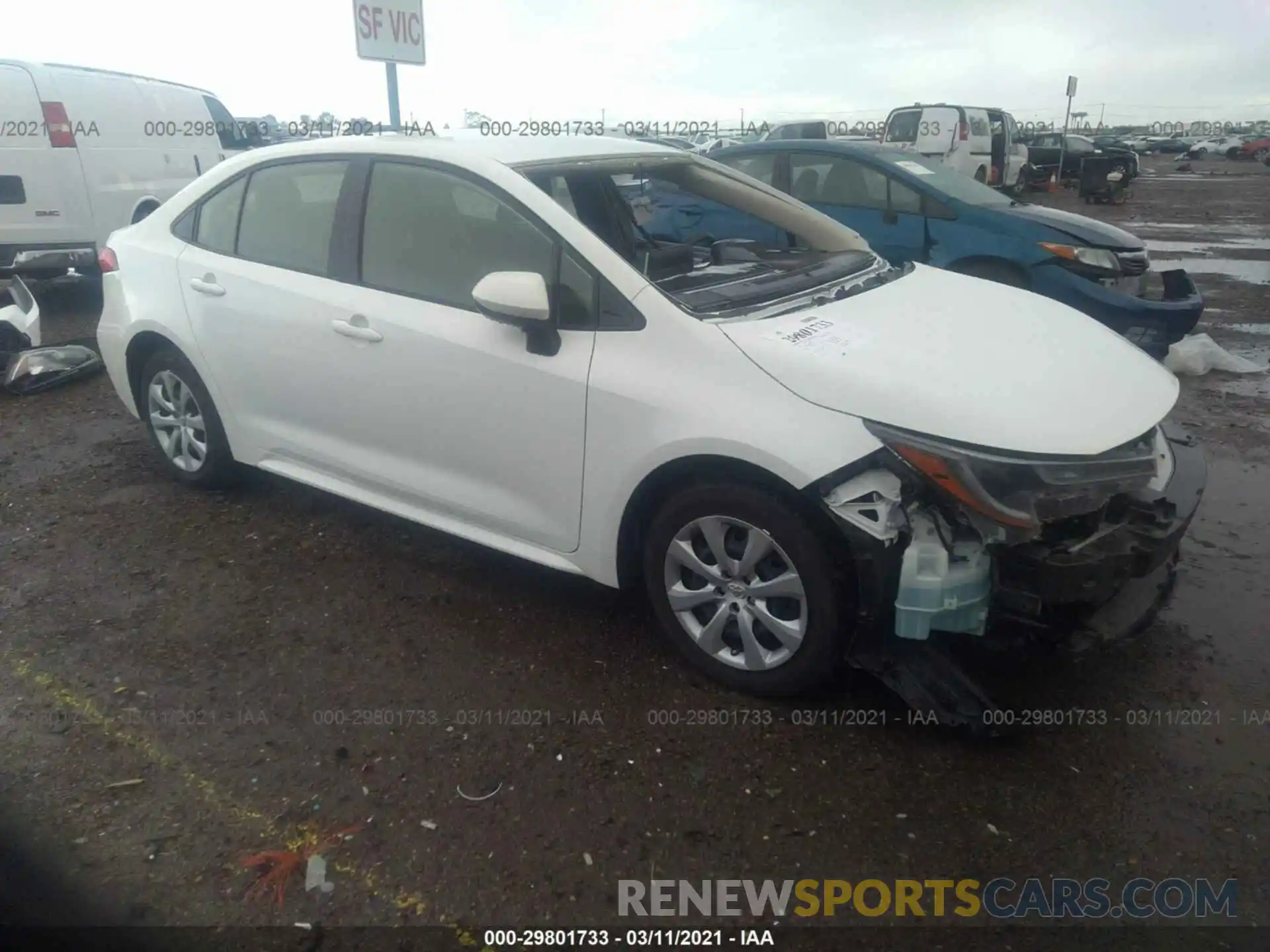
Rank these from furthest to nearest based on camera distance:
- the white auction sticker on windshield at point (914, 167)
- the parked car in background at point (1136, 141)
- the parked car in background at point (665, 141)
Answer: the parked car in background at point (1136, 141) < the white auction sticker on windshield at point (914, 167) < the parked car in background at point (665, 141)

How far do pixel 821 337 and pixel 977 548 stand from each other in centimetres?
77

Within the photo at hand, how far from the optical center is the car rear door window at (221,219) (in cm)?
400

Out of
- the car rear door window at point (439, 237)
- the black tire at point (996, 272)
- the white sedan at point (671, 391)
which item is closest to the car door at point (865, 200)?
the black tire at point (996, 272)

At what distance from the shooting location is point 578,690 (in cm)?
304

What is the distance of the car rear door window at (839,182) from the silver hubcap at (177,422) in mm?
4987

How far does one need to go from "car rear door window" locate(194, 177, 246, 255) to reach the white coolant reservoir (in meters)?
3.06

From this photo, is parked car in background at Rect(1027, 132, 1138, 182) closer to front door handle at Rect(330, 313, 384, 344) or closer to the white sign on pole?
the white sign on pole

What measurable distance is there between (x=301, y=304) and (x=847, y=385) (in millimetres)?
2170

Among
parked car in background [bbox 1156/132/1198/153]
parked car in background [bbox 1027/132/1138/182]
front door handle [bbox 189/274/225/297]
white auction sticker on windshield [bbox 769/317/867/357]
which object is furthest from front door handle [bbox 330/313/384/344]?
parked car in background [bbox 1156/132/1198/153]

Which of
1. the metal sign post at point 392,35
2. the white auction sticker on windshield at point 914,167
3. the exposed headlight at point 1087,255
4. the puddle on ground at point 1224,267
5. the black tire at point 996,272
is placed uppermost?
the metal sign post at point 392,35

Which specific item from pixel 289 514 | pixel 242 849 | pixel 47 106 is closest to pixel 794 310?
pixel 242 849

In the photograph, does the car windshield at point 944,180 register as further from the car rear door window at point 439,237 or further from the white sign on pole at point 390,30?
the white sign on pole at point 390,30

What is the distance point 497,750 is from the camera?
2.77m

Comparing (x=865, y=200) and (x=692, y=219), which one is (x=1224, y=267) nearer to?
(x=865, y=200)
